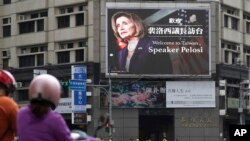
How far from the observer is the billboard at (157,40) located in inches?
1869

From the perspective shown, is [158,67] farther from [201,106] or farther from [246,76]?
[246,76]

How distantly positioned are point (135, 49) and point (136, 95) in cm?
341

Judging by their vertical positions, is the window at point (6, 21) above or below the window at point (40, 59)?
above

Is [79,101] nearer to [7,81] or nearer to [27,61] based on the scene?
[27,61]

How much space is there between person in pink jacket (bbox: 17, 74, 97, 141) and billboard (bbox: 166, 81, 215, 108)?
4310cm

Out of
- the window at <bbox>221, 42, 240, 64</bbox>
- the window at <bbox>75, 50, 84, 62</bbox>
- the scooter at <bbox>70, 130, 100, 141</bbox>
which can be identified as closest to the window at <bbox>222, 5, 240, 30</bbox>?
the window at <bbox>221, 42, 240, 64</bbox>

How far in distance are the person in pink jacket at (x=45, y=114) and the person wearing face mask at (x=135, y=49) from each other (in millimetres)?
42861

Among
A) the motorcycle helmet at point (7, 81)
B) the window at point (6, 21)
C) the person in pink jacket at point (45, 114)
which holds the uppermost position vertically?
the window at point (6, 21)

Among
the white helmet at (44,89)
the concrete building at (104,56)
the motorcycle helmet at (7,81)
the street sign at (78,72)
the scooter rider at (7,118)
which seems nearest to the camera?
the white helmet at (44,89)

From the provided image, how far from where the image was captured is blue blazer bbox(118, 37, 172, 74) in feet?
155

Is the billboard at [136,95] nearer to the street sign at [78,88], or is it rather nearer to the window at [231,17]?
the street sign at [78,88]

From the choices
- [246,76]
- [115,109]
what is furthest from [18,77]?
[246,76]

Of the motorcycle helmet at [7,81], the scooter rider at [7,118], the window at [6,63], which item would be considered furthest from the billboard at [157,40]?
the scooter rider at [7,118]

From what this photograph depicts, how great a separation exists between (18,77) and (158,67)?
475 inches
